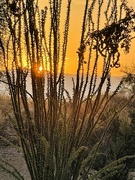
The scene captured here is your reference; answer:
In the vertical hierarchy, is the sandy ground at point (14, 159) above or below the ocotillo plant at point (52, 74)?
below

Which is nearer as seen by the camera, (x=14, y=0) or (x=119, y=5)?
(x=14, y=0)

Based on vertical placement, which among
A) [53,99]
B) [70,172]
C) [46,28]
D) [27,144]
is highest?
[46,28]

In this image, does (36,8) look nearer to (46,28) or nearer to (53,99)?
(46,28)

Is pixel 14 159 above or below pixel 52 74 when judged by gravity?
below

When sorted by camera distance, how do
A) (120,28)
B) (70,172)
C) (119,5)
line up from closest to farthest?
(120,28) < (70,172) < (119,5)

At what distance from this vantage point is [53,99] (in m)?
3.72

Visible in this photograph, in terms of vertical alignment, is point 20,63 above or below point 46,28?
below

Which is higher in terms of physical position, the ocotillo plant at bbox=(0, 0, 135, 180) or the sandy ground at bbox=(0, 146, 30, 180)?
the ocotillo plant at bbox=(0, 0, 135, 180)

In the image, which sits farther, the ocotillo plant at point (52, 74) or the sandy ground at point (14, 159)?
the sandy ground at point (14, 159)

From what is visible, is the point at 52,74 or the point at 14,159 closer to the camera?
the point at 52,74

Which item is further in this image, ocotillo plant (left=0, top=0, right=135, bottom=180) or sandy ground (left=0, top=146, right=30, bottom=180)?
sandy ground (left=0, top=146, right=30, bottom=180)

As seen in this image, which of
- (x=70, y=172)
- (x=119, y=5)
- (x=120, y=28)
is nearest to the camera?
(x=120, y=28)

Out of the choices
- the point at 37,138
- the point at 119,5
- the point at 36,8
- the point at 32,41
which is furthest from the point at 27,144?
the point at 119,5

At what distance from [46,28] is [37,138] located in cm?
94
